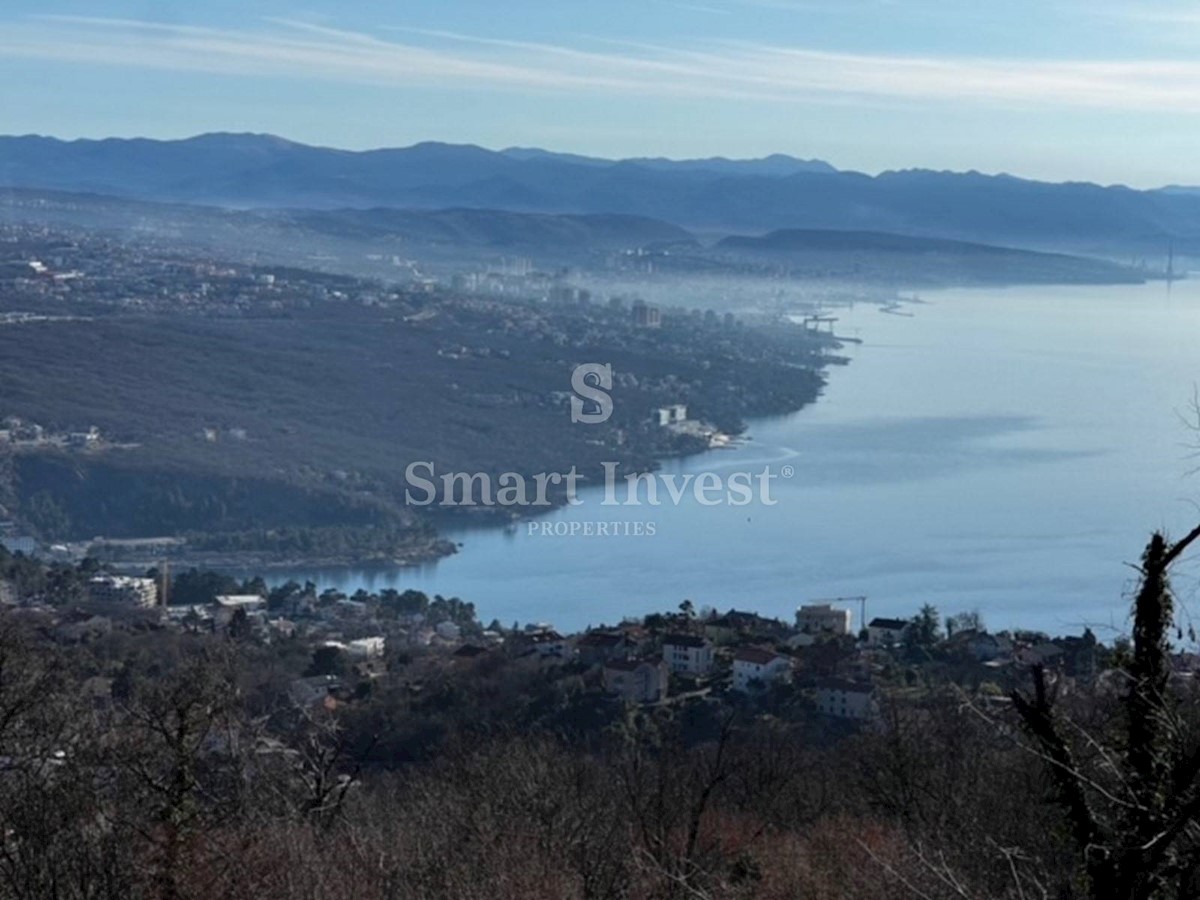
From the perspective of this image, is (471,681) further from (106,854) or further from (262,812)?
(106,854)

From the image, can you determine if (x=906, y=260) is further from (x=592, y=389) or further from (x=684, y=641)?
(x=684, y=641)

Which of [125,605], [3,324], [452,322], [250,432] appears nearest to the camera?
[125,605]

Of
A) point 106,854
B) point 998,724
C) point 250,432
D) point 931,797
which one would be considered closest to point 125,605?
point 250,432

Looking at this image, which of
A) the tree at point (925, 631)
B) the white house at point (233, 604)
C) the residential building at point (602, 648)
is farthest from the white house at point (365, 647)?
the tree at point (925, 631)

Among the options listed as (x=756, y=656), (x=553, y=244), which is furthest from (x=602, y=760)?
(x=553, y=244)

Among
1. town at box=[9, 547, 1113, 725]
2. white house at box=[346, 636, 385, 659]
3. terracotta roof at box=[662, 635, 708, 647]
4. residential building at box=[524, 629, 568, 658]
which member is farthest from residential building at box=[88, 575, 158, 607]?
terracotta roof at box=[662, 635, 708, 647]

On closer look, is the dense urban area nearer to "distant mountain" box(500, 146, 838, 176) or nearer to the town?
the town

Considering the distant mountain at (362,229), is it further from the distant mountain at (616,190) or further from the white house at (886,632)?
the white house at (886,632)
